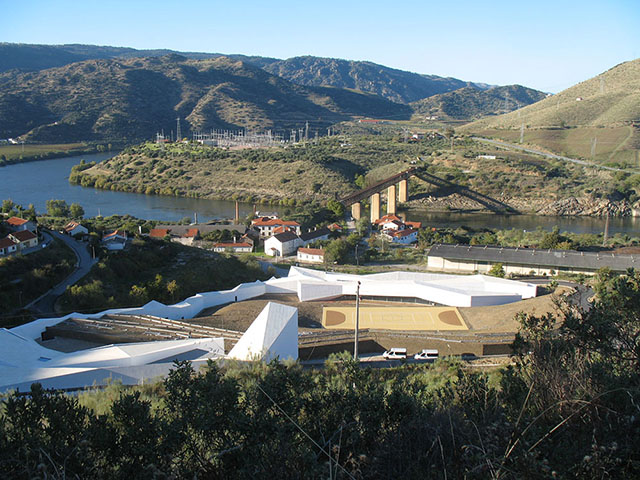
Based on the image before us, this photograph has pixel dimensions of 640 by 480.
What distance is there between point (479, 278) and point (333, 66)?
149 meters

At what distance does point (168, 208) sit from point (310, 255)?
636 inches

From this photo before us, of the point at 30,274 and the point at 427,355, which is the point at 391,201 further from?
the point at 427,355

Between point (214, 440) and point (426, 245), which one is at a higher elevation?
point (214, 440)

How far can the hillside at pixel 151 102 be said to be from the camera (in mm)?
60625

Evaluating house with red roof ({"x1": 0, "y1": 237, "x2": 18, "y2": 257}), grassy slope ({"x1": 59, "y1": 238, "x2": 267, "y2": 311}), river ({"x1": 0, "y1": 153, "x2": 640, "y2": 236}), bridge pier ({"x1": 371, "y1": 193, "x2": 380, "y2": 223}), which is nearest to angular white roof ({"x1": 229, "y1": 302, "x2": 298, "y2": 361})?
grassy slope ({"x1": 59, "y1": 238, "x2": 267, "y2": 311})

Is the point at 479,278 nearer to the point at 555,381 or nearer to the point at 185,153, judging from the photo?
the point at 555,381

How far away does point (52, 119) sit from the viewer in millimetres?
61531

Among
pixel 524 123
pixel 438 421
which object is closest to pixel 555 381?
pixel 438 421

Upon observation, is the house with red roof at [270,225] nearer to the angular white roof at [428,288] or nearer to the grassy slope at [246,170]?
the grassy slope at [246,170]

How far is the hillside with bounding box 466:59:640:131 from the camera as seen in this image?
44.8 m

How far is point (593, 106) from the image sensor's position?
48.2 meters

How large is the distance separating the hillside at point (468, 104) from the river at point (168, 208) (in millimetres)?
54917

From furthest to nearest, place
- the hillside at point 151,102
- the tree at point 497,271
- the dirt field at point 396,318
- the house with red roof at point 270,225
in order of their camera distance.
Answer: the hillside at point 151,102, the house with red roof at point 270,225, the tree at point 497,271, the dirt field at point 396,318

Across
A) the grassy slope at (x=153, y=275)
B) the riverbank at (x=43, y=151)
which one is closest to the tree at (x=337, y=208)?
the grassy slope at (x=153, y=275)
